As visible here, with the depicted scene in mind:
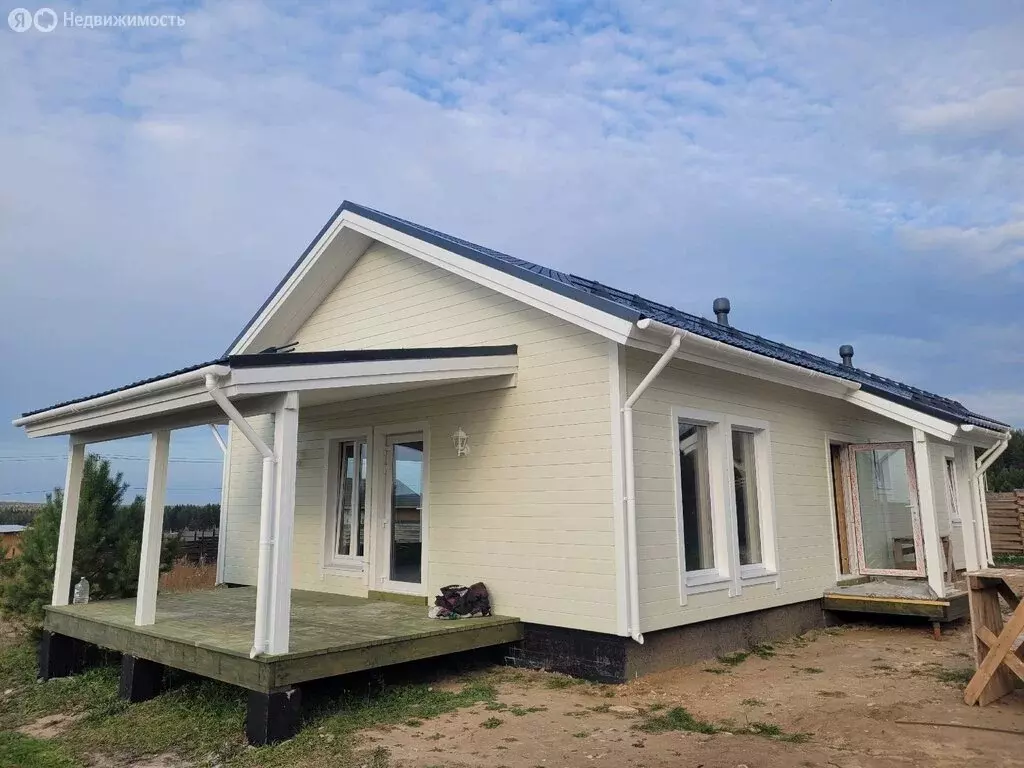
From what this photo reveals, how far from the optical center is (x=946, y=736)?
4.15m

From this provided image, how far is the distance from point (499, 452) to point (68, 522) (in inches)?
187

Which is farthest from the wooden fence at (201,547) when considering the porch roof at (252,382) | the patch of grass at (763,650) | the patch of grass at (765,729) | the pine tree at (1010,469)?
the pine tree at (1010,469)

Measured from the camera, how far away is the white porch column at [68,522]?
292 inches

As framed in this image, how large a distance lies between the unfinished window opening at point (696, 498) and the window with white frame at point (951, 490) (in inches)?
244

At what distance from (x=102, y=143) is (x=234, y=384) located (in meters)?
8.59

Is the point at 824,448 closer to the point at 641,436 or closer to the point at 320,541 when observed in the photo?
the point at 641,436

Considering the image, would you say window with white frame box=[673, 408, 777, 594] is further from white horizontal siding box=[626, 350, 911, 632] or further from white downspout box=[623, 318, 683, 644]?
white downspout box=[623, 318, 683, 644]

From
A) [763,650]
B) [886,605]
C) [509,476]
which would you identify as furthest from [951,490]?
[509,476]

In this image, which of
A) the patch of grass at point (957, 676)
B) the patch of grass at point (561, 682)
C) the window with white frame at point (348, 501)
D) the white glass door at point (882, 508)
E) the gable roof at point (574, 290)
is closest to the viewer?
the patch of grass at point (957, 676)

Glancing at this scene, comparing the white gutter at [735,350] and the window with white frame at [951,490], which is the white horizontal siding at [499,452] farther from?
the window with white frame at [951,490]

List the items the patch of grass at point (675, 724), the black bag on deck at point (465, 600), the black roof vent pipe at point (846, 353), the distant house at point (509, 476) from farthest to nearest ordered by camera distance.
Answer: the black roof vent pipe at point (846, 353), the black bag on deck at point (465, 600), the distant house at point (509, 476), the patch of grass at point (675, 724)

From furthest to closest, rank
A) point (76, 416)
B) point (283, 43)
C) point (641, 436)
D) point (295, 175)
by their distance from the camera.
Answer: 1. point (295, 175)
2. point (283, 43)
3. point (76, 416)
4. point (641, 436)

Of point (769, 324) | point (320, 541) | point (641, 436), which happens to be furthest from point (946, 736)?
point (769, 324)

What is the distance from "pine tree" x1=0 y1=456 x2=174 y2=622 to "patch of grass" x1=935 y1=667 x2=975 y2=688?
8690mm
